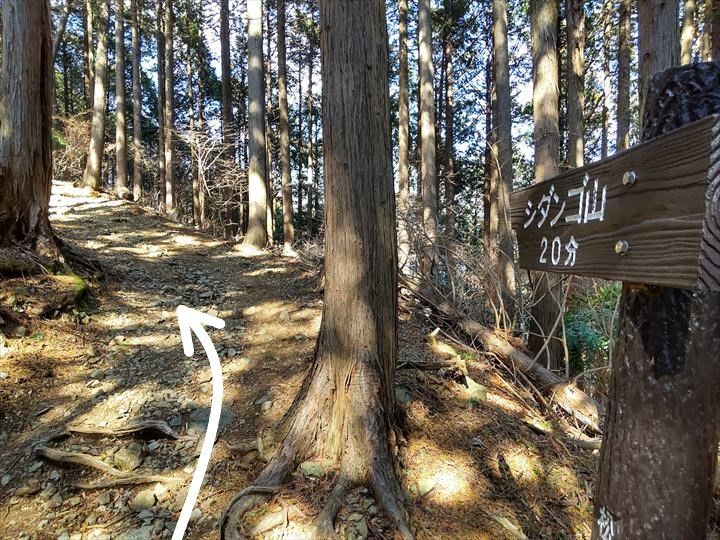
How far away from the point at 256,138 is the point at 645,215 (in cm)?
941

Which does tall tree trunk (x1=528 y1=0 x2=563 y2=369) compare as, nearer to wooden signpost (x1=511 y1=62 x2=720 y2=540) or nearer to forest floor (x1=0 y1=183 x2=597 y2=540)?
forest floor (x1=0 y1=183 x2=597 y2=540)

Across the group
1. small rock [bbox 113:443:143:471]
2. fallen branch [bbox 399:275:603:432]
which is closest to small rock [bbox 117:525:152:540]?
small rock [bbox 113:443:143:471]

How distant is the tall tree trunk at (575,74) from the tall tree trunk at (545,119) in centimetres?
168

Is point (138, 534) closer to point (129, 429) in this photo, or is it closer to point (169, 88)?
point (129, 429)

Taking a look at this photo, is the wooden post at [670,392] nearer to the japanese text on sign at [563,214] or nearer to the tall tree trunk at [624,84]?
the japanese text on sign at [563,214]

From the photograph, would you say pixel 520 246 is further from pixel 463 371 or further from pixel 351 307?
pixel 463 371

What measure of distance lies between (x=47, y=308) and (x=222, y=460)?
2.92 m

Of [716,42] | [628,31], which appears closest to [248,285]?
[716,42]

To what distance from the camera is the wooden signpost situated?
3.27 ft

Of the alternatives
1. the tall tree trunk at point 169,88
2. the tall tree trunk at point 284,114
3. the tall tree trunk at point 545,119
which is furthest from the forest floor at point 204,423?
the tall tree trunk at point 169,88

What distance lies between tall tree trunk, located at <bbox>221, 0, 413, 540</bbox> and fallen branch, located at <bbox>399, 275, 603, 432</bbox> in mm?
2233

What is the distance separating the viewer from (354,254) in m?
2.78

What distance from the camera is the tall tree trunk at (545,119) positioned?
5.38m

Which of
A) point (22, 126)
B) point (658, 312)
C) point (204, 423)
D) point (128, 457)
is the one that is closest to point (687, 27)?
point (658, 312)
